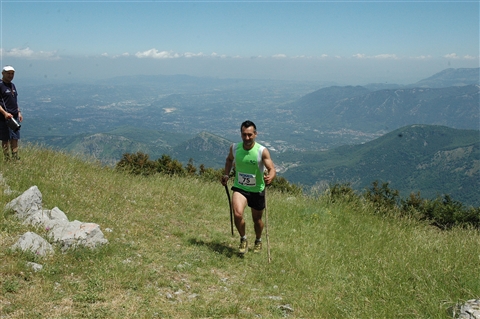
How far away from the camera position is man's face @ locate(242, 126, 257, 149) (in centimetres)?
588

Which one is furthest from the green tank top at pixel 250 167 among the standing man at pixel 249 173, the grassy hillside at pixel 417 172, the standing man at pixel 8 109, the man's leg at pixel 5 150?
the grassy hillside at pixel 417 172

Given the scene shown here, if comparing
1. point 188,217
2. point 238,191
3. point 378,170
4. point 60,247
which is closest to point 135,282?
point 60,247

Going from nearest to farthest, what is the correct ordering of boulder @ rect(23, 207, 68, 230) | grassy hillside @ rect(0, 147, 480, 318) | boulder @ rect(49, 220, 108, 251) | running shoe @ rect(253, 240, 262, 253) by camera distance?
grassy hillside @ rect(0, 147, 480, 318) → boulder @ rect(49, 220, 108, 251) → boulder @ rect(23, 207, 68, 230) → running shoe @ rect(253, 240, 262, 253)

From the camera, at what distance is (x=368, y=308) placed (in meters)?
4.43

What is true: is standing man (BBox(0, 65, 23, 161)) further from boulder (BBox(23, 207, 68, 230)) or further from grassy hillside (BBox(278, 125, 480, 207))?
grassy hillside (BBox(278, 125, 480, 207))

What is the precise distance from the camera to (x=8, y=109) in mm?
8211

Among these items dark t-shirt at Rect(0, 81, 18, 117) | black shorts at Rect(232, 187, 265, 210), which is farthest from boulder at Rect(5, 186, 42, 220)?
black shorts at Rect(232, 187, 265, 210)

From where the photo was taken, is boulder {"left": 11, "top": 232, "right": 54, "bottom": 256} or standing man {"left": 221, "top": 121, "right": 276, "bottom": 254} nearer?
boulder {"left": 11, "top": 232, "right": 54, "bottom": 256}

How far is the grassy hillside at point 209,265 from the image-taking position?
4195mm

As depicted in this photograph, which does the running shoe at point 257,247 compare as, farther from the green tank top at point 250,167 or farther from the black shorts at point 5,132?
the black shorts at point 5,132

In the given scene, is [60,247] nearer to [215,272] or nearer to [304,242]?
[215,272]

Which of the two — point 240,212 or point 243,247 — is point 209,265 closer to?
point 243,247

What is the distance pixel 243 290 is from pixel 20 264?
3.05 m

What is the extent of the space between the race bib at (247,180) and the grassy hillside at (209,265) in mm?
1377
